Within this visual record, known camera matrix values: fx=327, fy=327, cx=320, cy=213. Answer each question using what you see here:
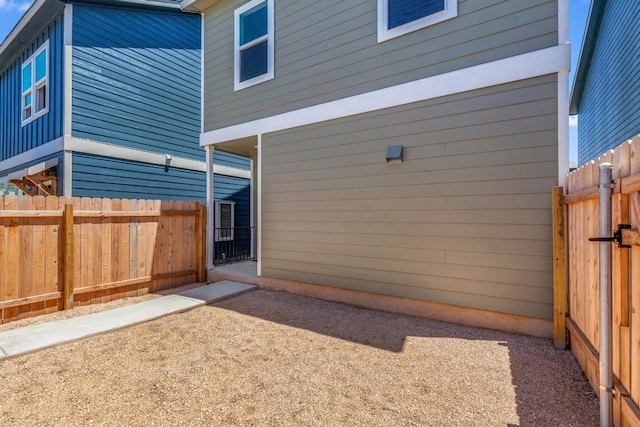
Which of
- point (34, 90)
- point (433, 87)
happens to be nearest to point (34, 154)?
point (34, 90)

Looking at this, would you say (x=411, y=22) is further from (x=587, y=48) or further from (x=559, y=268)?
(x=587, y=48)

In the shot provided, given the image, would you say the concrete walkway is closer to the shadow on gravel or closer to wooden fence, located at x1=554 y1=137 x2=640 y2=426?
the shadow on gravel

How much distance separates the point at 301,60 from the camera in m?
5.40

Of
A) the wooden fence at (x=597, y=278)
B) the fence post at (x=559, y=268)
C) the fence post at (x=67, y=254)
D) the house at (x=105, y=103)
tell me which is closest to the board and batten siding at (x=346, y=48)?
the fence post at (x=559, y=268)

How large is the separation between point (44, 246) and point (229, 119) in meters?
3.59

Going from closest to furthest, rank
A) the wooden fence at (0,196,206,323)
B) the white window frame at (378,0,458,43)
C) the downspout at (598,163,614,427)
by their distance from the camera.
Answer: the downspout at (598,163,614,427) → the white window frame at (378,0,458,43) → the wooden fence at (0,196,206,323)

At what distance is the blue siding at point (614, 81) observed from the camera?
628cm

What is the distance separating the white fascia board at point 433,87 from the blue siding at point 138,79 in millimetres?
3740

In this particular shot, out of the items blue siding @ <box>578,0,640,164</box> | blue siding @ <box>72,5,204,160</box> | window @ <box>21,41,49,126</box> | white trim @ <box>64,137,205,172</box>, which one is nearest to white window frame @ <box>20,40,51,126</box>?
window @ <box>21,41,49,126</box>

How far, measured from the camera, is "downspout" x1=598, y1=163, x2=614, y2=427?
194cm

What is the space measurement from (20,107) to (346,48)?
29.8 ft

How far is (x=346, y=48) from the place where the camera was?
193 inches

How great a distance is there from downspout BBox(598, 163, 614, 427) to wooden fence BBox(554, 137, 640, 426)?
4 cm

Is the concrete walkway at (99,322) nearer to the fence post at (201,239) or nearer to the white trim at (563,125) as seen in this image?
the fence post at (201,239)
